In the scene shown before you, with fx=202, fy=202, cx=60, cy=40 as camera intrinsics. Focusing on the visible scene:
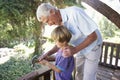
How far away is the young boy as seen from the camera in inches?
60.8

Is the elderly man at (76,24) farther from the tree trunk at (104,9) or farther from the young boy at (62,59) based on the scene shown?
the tree trunk at (104,9)

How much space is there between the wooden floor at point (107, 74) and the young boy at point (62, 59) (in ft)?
7.89

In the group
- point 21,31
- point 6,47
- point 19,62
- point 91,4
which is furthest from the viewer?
point 6,47

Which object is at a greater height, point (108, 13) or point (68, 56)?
point (108, 13)

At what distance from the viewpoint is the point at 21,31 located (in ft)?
13.9

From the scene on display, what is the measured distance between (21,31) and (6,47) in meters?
4.20

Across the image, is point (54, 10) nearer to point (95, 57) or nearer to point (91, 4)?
point (95, 57)

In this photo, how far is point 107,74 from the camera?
422cm

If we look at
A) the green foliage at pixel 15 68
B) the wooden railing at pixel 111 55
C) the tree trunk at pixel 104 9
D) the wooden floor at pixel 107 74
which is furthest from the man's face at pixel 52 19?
the green foliage at pixel 15 68

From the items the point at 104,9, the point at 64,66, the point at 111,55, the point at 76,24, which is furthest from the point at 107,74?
the point at 76,24

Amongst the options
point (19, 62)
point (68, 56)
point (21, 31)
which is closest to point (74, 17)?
point (68, 56)

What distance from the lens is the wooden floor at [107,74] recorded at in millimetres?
3996

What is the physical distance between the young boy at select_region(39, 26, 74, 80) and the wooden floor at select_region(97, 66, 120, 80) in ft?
7.89

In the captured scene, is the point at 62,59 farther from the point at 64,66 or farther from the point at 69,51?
the point at 69,51
